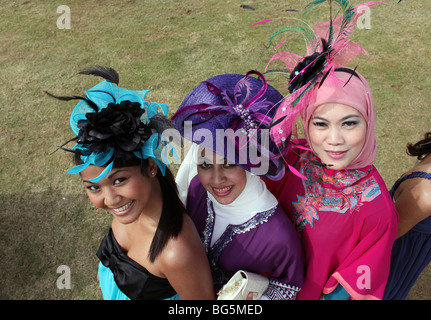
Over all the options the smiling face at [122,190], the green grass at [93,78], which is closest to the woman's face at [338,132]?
the smiling face at [122,190]

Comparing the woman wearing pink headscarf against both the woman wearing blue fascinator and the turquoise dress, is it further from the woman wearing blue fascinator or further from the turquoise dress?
the turquoise dress

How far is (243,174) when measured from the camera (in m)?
1.77

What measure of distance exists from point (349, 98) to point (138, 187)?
3.53 ft

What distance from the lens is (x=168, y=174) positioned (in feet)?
6.18

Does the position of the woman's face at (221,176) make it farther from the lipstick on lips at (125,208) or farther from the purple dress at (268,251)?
the lipstick on lips at (125,208)

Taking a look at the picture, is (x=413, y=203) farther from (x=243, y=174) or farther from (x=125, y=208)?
(x=125, y=208)

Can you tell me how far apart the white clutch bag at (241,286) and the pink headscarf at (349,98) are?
76 centimetres

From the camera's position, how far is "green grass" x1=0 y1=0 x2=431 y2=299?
10.8ft

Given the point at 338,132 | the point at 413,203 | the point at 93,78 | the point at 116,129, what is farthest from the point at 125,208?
the point at 93,78

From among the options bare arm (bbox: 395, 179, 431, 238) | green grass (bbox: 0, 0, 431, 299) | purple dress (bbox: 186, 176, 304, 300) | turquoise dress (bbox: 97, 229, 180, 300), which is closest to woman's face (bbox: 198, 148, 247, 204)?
purple dress (bbox: 186, 176, 304, 300)

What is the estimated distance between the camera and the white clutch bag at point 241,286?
1.65m

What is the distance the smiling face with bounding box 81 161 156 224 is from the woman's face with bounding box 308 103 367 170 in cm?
86

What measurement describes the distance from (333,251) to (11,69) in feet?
17.2
